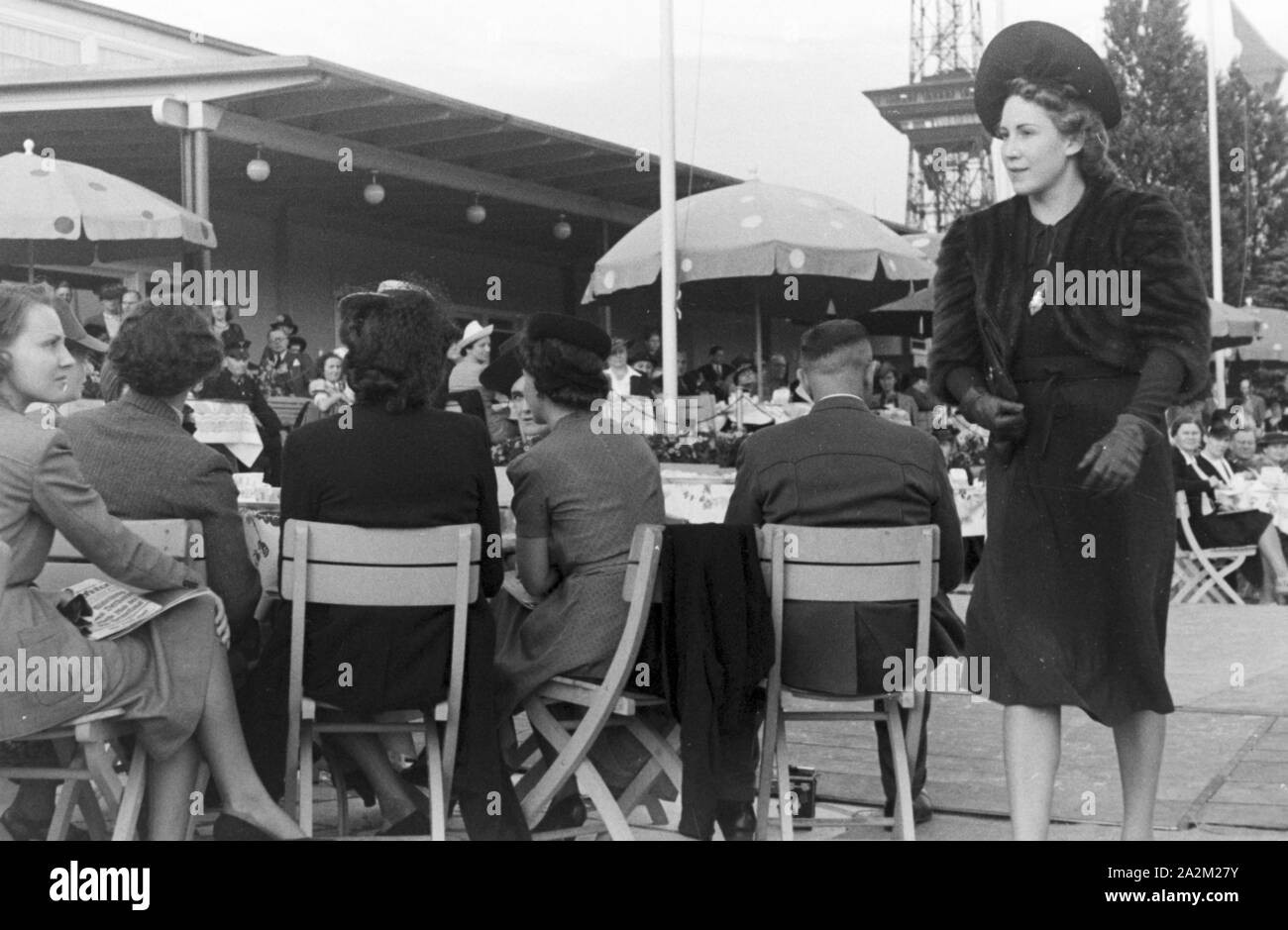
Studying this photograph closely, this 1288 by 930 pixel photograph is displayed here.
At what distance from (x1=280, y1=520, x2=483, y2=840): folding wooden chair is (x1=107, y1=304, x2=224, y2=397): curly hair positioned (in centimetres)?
47

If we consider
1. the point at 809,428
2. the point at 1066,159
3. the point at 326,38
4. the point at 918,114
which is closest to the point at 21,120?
the point at 326,38

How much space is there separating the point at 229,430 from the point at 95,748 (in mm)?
3935

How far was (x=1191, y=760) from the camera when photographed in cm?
469

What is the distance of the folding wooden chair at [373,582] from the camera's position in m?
3.29

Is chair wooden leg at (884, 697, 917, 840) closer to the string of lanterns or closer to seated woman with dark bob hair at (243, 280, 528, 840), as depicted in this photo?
seated woman with dark bob hair at (243, 280, 528, 840)

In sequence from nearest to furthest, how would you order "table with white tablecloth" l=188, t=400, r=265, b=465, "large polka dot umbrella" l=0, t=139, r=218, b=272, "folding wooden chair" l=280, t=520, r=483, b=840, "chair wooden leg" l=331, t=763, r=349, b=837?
"folding wooden chair" l=280, t=520, r=483, b=840 < "chair wooden leg" l=331, t=763, r=349, b=837 < "table with white tablecloth" l=188, t=400, r=265, b=465 < "large polka dot umbrella" l=0, t=139, r=218, b=272

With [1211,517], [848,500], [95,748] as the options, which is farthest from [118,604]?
[1211,517]

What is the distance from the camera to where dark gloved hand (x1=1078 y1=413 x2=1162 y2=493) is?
114 inches

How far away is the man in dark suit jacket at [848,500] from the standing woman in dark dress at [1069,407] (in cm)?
45

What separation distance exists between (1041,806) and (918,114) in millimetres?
2292

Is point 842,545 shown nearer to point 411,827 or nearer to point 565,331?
point 565,331

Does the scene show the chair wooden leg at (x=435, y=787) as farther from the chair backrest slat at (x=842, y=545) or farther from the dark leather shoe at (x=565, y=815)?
the chair backrest slat at (x=842, y=545)

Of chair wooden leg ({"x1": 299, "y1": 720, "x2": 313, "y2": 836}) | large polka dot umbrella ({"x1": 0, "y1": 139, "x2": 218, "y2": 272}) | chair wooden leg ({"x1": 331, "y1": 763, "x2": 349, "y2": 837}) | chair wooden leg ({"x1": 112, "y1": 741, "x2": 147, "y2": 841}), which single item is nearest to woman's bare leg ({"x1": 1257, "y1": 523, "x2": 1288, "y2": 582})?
large polka dot umbrella ({"x1": 0, "y1": 139, "x2": 218, "y2": 272})

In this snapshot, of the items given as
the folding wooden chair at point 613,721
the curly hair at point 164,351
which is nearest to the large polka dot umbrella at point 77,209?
the curly hair at point 164,351
